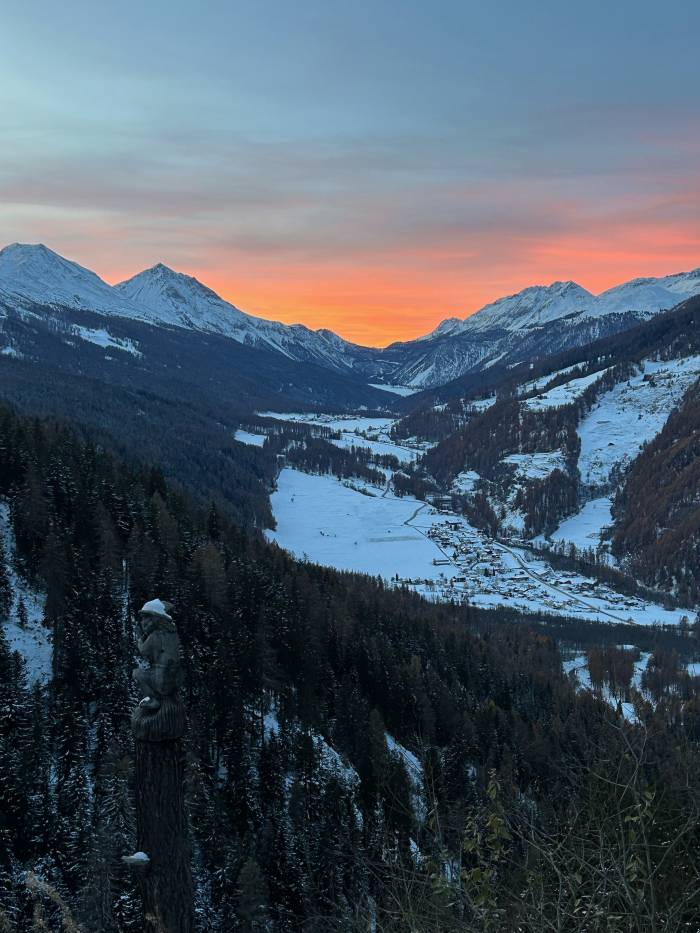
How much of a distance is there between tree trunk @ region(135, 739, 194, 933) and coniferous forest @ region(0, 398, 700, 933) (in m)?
0.88

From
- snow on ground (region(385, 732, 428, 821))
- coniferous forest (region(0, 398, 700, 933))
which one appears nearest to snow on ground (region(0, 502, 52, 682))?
coniferous forest (region(0, 398, 700, 933))

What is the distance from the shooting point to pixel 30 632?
5044 cm

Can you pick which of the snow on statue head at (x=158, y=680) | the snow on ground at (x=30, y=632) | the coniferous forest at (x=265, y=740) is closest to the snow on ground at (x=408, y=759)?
the coniferous forest at (x=265, y=740)

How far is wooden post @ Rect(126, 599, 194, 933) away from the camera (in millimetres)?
5750

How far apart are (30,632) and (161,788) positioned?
51437mm

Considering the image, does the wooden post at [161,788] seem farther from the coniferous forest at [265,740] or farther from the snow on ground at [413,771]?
the snow on ground at [413,771]

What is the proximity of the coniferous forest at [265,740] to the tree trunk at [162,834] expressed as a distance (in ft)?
2.88

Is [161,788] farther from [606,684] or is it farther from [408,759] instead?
[606,684]

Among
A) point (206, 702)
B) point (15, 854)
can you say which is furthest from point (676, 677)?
point (15, 854)

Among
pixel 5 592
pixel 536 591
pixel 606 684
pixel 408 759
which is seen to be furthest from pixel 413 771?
pixel 536 591

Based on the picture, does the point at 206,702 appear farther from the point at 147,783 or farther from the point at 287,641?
the point at 147,783

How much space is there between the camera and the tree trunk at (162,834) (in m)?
5.77

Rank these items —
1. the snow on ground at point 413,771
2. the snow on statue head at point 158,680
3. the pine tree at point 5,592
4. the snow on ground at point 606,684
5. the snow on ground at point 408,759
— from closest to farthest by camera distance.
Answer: the snow on statue head at point 158,680
the snow on ground at point 413,771
the pine tree at point 5,592
the snow on ground at point 408,759
the snow on ground at point 606,684

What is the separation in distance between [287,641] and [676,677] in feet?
262
